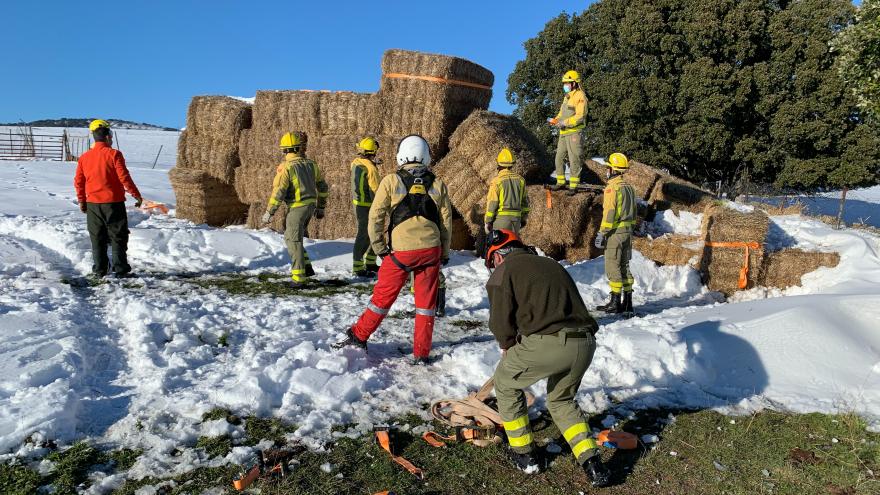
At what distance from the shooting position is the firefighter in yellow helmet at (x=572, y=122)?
1069 cm

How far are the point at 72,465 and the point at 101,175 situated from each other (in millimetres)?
5734

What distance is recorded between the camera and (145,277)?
27.5 ft

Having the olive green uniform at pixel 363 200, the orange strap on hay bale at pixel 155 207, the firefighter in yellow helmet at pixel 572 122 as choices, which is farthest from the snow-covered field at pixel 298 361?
the orange strap on hay bale at pixel 155 207

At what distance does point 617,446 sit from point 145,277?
729cm

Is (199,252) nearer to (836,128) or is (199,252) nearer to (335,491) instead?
(335,491)

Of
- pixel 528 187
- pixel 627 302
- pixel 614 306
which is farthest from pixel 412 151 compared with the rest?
pixel 528 187

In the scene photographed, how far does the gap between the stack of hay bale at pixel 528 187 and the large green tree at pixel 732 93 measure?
12.7 meters

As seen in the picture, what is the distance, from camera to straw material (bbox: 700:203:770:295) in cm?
976

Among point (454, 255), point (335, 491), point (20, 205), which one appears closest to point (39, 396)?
point (335, 491)

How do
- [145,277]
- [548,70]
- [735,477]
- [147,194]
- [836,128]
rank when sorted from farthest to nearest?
[548,70] → [836,128] → [147,194] → [145,277] → [735,477]

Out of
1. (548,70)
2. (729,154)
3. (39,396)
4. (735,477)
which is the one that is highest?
(548,70)

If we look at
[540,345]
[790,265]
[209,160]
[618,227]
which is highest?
[209,160]

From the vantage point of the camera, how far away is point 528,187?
35.6 feet

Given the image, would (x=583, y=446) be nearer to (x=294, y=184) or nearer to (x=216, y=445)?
(x=216, y=445)
